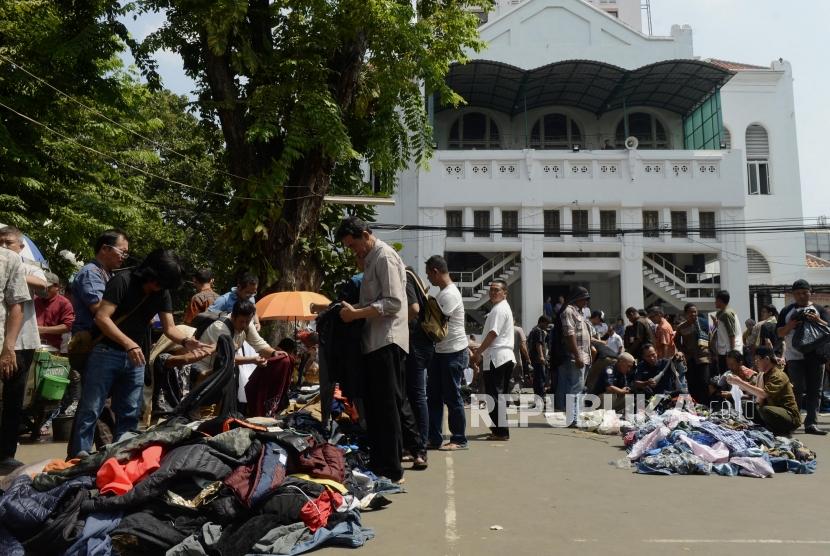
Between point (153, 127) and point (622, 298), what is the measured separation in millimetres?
17526

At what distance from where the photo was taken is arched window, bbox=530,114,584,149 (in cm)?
3030

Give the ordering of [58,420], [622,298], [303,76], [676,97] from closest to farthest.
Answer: [58,420]
[303,76]
[622,298]
[676,97]

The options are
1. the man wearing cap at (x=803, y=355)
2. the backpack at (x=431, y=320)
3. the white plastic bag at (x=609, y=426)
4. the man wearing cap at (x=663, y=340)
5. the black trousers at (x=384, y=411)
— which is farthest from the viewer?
the man wearing cap at (x=663, y=340)

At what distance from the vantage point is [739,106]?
32.3m

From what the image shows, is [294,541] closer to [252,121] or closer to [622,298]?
[252,121]

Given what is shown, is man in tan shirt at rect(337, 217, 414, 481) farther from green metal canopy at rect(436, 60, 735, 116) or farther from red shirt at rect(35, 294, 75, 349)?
green metal canopy at rect(436, 60, 735, 116)

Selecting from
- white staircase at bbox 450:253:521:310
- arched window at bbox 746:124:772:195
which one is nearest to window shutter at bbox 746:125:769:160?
arched window at bbox 746:124:772:195

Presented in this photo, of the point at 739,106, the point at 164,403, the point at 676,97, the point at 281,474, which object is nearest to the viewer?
the point at 281,474

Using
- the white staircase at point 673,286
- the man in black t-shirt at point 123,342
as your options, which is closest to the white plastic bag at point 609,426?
the man in black t-shirt at point 123,342

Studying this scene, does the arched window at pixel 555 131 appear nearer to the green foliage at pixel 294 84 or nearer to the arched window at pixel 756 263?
the arched window at pixel 756 263

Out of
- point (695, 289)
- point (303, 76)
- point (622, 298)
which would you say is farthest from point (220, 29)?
point (695, 289)

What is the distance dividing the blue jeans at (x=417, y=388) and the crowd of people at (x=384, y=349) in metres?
0.01

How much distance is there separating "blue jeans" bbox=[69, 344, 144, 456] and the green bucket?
2.21 meters

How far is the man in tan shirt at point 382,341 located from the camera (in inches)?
204
